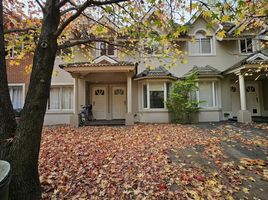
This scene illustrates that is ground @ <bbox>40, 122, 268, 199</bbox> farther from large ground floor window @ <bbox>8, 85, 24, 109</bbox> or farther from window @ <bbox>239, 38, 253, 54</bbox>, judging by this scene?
window @ <bbox>239, 38, 253, 54</bbox>

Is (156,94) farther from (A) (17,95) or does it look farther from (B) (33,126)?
(A) (17,95)

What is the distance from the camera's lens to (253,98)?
14.2 meters

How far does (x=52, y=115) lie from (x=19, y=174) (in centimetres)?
1155

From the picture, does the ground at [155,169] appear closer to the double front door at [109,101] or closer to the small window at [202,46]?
the double front door at [109,101]

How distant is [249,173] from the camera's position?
4336 mm

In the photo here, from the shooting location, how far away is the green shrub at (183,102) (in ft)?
39.8

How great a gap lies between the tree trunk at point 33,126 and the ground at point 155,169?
73 cm

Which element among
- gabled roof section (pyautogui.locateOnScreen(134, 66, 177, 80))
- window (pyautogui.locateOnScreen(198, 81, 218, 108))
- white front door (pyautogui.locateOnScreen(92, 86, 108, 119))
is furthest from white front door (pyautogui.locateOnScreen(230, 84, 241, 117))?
white front door (pyautogui.locateOnScreen(92, 86, 108, 119))

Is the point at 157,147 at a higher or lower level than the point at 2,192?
lower

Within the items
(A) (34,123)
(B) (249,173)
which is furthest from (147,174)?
(A) (34,123)

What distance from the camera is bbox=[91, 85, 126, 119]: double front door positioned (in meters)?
14.4

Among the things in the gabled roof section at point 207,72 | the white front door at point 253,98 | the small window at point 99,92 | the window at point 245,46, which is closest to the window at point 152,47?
the gabled roof section at point 207,72

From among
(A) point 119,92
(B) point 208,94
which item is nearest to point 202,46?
(B) point 208,94

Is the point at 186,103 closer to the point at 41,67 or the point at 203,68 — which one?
the point at 203,68
